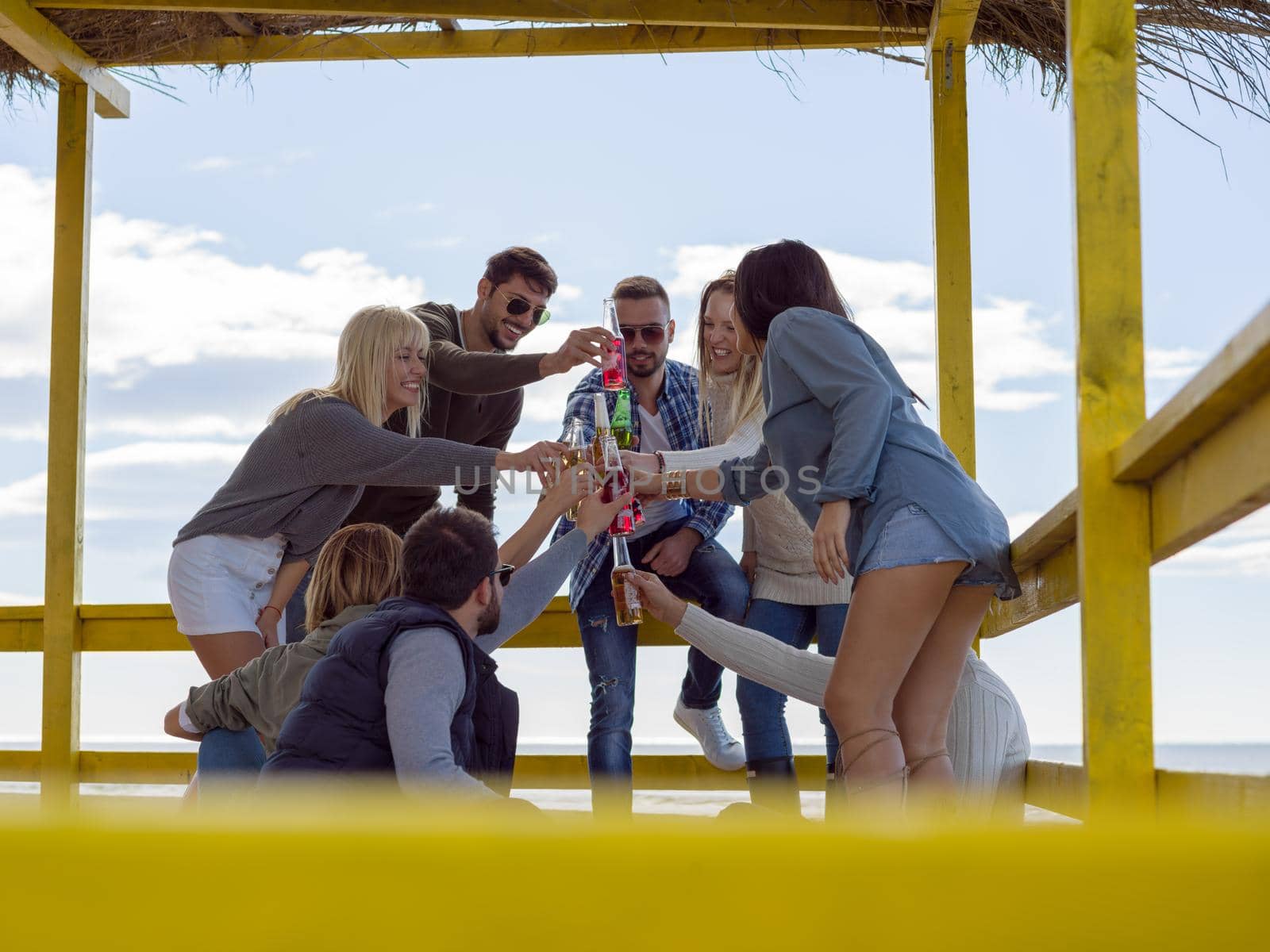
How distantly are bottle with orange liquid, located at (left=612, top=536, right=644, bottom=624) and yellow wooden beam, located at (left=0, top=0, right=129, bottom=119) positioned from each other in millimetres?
2561

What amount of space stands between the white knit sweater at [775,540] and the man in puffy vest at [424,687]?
3.04 ft

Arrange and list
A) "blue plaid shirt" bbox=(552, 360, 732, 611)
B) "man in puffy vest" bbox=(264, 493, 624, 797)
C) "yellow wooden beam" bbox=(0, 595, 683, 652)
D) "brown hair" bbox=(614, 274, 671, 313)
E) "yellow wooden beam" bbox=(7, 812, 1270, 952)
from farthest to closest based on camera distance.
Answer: "yellow wooden beam" bbox=(0, 595, 683, 652) < "brown hair" bbox=(614, 274, 671, 313) < "blue plaid shirt" bbox=(552, 360, 732, 611) < "man in puffy vest" bbox=(264, 493, 624, 797) < "yellow wooden beam" bbox=(7, 812, 1270, 952)

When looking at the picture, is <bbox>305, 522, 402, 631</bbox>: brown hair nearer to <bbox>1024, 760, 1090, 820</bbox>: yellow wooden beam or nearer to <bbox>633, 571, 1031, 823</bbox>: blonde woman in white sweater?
<bbox>633, 571, 1031, 823</bbox>: blonde woman in white sweater

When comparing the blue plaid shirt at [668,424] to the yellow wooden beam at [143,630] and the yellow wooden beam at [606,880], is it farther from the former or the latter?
the yellow wooden beam at [606,880]


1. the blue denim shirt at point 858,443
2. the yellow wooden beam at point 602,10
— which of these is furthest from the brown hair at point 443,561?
the yellow wooden beam at point 602,10

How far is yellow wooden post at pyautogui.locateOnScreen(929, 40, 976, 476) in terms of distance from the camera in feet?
13.0

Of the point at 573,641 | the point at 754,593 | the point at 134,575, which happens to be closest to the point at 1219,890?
the point at 754,593

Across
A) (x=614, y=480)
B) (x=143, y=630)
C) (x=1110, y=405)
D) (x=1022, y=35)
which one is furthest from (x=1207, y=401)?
(x=143, y=630)

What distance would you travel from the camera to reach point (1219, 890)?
0.39 meters

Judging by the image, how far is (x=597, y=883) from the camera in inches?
16.3

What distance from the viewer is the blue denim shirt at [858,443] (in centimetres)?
218

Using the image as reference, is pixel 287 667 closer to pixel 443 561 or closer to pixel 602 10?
pixel 443 561

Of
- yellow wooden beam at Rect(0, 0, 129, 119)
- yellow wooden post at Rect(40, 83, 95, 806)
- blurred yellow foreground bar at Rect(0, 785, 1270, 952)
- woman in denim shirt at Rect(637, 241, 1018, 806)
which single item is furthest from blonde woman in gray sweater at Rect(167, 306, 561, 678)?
blurred yellow foreground bar at Rect(0, 785, 1270, 952)

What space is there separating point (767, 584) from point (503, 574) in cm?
86
